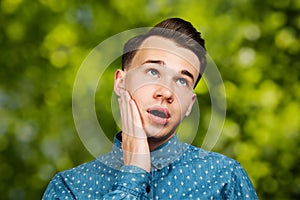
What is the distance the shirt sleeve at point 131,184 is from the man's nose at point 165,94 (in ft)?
0.66

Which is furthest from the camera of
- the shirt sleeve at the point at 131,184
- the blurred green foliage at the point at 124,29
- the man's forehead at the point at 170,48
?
the blurred green foliage at the point at 124,29

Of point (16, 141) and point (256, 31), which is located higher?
point (256, 31)

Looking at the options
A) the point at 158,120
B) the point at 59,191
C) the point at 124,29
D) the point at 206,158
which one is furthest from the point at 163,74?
the point at 124,29

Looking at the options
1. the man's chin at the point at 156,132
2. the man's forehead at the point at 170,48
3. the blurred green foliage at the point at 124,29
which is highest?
the blurred green foliage at the point at 124,29

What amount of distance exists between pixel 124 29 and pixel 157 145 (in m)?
2.79

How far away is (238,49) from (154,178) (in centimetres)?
285

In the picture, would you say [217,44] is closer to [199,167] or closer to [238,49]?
[238,49]

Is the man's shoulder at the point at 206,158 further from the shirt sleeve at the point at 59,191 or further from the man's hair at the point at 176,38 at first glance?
the shirt sleeve at the point at 59,191

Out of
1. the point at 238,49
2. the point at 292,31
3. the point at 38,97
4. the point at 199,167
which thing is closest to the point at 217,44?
the point at 238,49

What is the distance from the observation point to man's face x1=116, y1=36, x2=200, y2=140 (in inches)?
72.7

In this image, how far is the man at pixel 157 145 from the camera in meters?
1.84

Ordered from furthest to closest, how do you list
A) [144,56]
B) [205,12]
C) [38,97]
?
[38,97]
[205,12]
[144,56]

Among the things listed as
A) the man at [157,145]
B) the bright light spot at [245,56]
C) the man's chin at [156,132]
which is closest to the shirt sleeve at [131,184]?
the man at [157,145]

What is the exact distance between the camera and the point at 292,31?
4793mm
